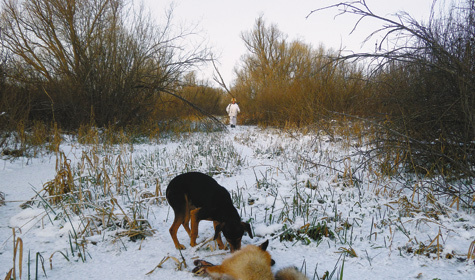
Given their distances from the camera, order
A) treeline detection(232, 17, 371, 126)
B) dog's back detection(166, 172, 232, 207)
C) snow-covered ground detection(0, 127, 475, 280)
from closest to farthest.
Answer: snow-covered ground detection(0, 127, 475, 280)
dog's back detection(166, 172, 232, 207)
treeline detection(232, 17, 371, 126)

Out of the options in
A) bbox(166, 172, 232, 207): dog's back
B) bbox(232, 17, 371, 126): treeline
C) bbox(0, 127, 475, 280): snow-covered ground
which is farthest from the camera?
bbox(232, 17, 371, 126): treeline

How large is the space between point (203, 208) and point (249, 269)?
68 cm

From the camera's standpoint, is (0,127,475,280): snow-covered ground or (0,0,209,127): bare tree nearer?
(0,127,475,280): snow-covered ground

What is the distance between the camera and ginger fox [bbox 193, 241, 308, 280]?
4.81ft

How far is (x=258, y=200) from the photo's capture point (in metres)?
3.31

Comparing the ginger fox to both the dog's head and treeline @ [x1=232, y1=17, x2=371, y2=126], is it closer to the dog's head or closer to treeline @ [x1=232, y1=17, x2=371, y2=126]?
the dog's head

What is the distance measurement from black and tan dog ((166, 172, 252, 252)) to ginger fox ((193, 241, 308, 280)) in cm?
28

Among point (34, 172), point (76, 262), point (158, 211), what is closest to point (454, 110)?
point (158, 211)

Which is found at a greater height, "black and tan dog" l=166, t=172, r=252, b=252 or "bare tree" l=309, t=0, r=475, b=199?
"bare tree" l=309, t=0, r=475, b=199

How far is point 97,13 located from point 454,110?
35.1 feet

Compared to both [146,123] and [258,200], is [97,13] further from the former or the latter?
[258,200]

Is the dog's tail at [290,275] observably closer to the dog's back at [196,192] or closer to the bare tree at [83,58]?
the dog's back at [196,192]

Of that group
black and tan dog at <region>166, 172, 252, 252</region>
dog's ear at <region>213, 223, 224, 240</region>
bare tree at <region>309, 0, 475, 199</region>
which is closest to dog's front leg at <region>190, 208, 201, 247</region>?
black and tan dog at <region>166, 172, 252, 252</region>

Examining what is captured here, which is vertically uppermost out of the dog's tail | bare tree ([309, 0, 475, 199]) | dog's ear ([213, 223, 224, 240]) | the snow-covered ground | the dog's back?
bare tree ([309, 0, 475, 199])
